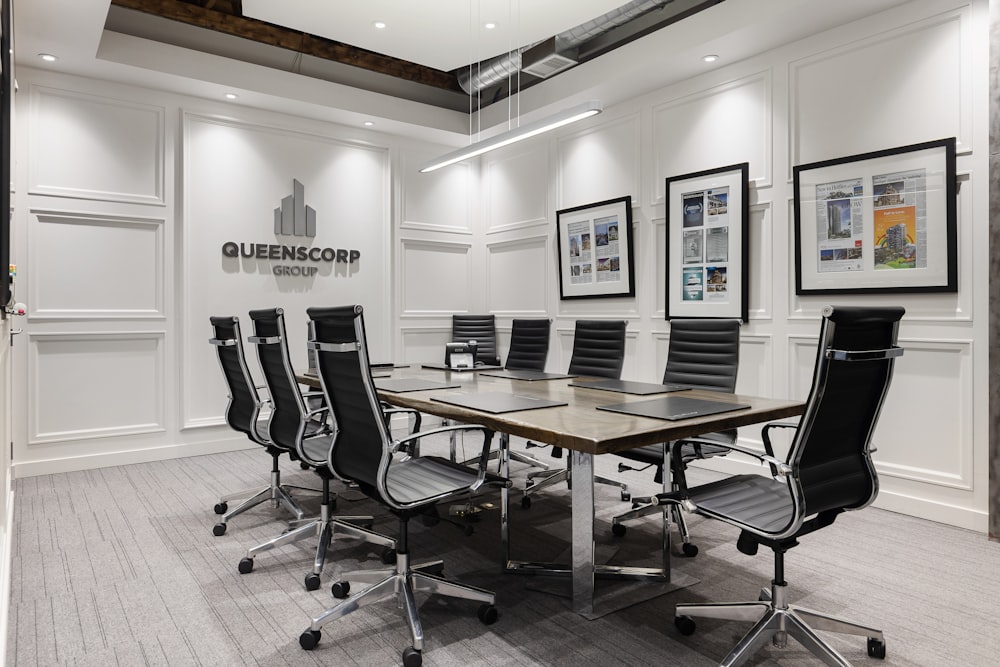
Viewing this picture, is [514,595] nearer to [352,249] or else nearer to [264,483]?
[264,483]

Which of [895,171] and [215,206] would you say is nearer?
[895,171]

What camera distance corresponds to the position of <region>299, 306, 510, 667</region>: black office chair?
2.23 metres

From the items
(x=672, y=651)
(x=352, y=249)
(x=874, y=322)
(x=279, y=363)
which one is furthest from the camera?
(x=352, y=249)

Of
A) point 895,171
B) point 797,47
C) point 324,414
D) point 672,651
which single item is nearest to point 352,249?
point 324,414

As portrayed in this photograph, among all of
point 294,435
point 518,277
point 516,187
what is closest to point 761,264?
point 518,277

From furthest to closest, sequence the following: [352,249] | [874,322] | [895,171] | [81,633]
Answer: [352,249]
[895,171]
[81,633]
[874,322]

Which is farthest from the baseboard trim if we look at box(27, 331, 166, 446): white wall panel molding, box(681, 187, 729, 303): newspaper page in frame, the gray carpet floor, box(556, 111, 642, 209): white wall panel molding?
box(681, 187, 729, 303): newspaper page in frame

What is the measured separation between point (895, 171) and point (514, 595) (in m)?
3.41

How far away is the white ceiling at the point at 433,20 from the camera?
448 centimetres

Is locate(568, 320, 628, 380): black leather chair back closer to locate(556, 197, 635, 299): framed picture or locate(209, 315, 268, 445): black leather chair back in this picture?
locate(556, 197, 635, 299): framed picture

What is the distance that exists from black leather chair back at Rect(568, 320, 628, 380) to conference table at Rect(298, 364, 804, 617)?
3.06ft

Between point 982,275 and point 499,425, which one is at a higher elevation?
point 982,275

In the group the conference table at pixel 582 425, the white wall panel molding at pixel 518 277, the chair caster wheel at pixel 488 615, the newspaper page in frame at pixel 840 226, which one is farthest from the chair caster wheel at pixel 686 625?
the white wall panel molding at pixel 518 277

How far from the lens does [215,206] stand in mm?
5648
